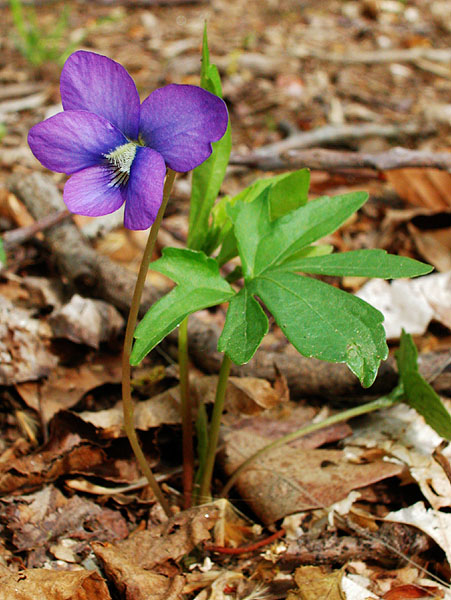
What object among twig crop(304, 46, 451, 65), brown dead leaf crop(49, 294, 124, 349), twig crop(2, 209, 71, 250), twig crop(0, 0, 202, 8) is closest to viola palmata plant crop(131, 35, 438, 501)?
brown dead leaf crop(49, 294, 124, 349)

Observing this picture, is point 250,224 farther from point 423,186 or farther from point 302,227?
point 423,186

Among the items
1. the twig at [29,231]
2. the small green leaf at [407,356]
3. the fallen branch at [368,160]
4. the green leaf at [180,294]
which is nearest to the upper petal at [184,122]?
the green leaf at [180,294]

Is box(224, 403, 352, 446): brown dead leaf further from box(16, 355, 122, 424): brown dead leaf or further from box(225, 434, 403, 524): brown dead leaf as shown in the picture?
box(16, 355, 122, 424): brown dead leaf

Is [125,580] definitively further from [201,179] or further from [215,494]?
[201,179]

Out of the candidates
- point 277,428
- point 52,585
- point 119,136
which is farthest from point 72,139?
point 277,428

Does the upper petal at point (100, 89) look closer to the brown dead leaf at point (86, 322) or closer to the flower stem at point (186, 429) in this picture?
the flower stem at point (186, 429)

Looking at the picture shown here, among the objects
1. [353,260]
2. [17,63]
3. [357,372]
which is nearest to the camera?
[357,372]

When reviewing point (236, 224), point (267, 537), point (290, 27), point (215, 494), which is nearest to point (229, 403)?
point (215, 494)
